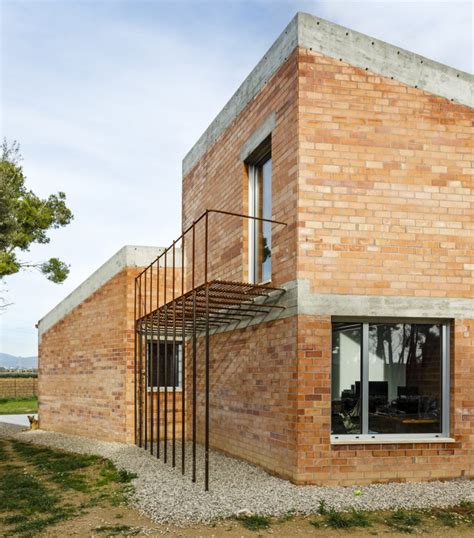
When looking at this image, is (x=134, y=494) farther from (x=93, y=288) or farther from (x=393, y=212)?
(x=93, y=288)

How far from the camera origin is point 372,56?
27.8ft

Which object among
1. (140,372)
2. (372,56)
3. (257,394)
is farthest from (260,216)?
(140,372)

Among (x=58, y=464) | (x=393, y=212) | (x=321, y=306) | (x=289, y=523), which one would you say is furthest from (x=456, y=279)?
(x=58, y=464)

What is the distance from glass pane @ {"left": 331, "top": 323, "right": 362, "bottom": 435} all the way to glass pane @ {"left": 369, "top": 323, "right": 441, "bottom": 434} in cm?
17

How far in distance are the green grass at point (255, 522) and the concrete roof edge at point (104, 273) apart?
24.5ft

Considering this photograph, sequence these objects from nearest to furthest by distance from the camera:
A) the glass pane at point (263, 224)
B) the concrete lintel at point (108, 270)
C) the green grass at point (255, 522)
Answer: the green grass at point (255, 522) < the glass pane at point (263, 224) < the concrete lintel at point (108, 270)

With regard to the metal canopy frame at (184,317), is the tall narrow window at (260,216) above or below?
above

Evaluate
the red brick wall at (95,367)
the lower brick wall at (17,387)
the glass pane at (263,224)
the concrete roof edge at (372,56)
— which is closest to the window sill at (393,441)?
the glass pane at (263,224)

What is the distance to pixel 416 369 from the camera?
8297mm

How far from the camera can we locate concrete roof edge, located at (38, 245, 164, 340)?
13.1m

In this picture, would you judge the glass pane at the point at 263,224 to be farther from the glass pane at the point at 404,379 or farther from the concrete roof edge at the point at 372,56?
the glass pane at the point at 404,379

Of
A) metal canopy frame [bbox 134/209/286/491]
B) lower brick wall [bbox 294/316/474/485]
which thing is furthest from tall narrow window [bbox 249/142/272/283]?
lower brick wall [bbox 294/316/474/485]

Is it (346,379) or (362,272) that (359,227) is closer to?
(362,272)

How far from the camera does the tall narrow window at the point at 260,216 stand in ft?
31.4
